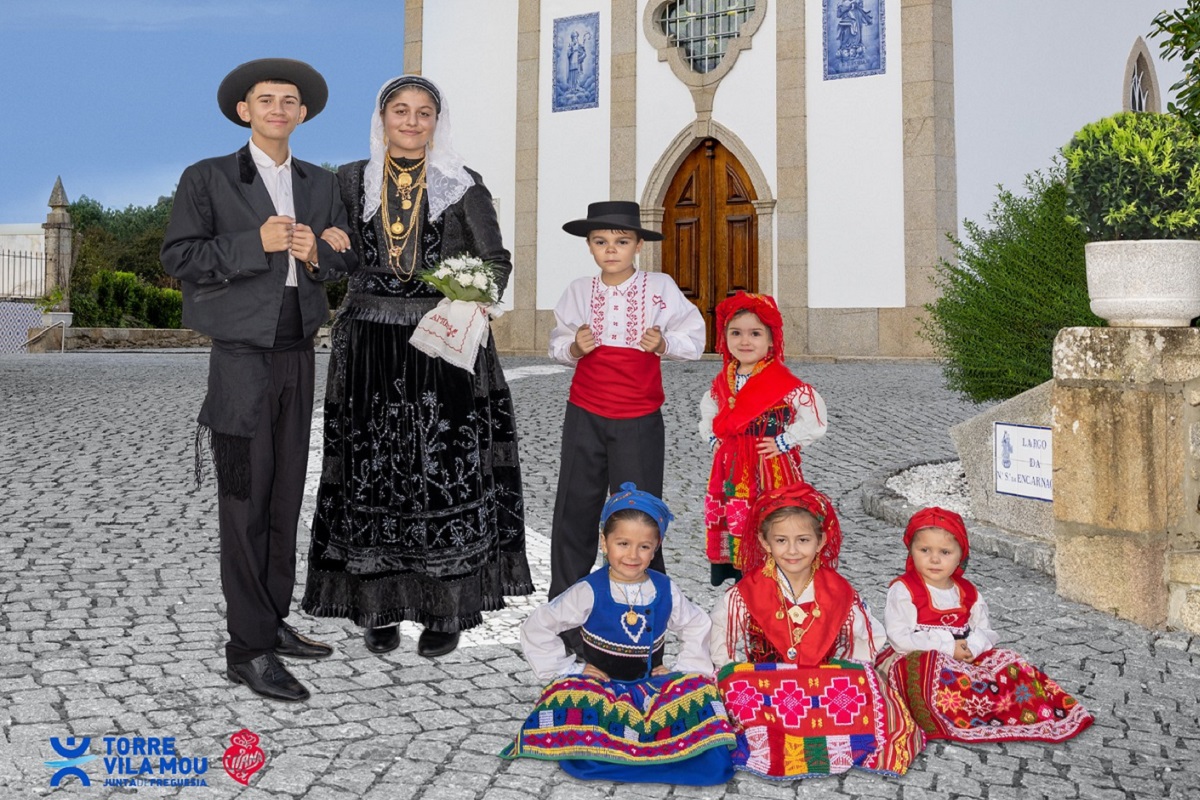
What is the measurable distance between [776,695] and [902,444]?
6288 mm

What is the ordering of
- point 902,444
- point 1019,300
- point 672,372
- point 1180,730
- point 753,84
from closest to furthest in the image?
point 1180,730, point 1019,300, point 902,444, point 672,372, point 753,84

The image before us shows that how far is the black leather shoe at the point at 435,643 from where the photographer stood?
441 centimetres

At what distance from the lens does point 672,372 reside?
15203 millimetres

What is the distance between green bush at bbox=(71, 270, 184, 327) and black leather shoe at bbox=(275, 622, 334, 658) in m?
24.9

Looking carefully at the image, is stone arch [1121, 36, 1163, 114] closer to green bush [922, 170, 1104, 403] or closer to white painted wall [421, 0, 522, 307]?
white painted wall [421, 0, 522, 307]

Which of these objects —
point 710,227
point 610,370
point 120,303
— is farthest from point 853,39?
point 120,303

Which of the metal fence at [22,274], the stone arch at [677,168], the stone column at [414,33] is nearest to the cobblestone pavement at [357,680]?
the stone arch at [677,168]

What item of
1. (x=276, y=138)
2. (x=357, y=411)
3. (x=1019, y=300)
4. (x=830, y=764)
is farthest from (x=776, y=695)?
(x=1019, y=300)

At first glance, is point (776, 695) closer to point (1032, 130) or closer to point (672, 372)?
point (672, 372)

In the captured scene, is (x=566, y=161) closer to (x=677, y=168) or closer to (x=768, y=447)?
(x=677, y=168)

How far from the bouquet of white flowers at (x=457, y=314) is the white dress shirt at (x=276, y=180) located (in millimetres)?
460

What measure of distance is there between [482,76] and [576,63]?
73.0 inches

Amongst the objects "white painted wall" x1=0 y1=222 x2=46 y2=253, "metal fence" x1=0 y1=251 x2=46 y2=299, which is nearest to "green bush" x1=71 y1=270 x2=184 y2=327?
"metal fence" x1=0 y1=251 x2=46 y2=299

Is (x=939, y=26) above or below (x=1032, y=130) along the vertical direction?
above
